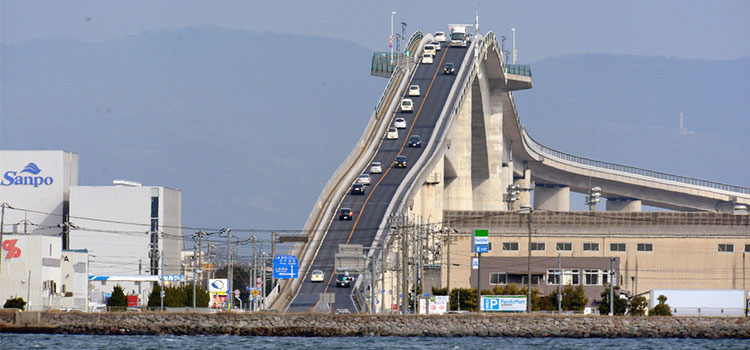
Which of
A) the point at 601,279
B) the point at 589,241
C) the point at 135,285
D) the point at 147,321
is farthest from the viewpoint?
the point at 135,285

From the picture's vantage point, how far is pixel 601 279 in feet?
432

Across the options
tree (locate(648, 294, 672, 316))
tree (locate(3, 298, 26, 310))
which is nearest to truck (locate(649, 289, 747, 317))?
tree (locate(648, 294, 672, 316))

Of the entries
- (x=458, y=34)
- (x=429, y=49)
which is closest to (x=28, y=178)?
(x=429, y=49)

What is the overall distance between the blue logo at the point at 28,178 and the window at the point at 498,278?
63613 mm

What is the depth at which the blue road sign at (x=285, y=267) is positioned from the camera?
106500 millimetres

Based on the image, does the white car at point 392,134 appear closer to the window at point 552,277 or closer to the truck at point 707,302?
the window at point 552,277

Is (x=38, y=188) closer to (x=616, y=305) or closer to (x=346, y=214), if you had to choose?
(x=346, y=214)

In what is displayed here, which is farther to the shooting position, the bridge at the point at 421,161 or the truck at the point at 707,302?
the bridge at the point at 421,161

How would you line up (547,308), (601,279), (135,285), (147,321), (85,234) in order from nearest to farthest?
(147,321) < (547,308) < (601,279) < (135,285) < (85,234)

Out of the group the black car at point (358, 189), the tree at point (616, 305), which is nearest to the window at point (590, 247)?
the tree at point (616, 305)

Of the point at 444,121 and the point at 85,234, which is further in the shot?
the point at 85,234

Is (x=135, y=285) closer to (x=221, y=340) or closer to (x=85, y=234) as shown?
(x=85, y=234)

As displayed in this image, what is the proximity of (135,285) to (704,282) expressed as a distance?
2569 inches

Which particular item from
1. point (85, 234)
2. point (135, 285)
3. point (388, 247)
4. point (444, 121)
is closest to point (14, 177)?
point (85, 234)
